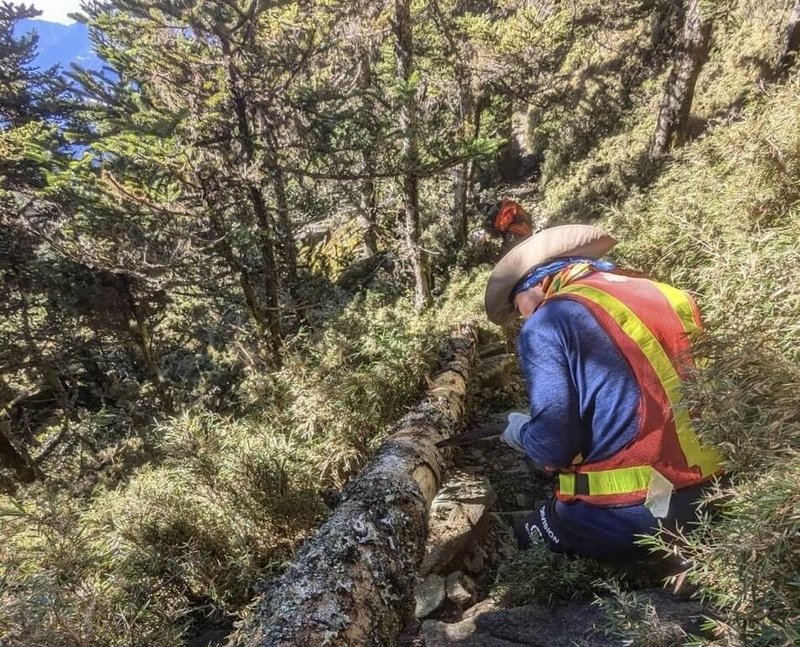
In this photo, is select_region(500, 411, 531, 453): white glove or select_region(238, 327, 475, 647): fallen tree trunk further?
select_region(500, 411, 531, 453): white glove

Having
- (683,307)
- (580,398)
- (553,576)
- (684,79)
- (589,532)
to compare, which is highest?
(684,79)

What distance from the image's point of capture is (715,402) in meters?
1.95

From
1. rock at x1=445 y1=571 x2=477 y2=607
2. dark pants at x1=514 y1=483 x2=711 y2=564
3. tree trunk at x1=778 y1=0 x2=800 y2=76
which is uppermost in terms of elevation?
tree trunk at x1=778 y1=0 x2=800 y2=76

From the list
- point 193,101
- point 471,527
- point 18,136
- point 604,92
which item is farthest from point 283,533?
point 604,92

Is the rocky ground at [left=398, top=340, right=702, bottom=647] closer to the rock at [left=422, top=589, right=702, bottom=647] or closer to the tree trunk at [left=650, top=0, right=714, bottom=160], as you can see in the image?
the rock at [left=422, top=589, right=702, bottom=647]

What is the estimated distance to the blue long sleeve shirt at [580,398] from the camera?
2.33 meters

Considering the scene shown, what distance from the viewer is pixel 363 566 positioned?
249 cm

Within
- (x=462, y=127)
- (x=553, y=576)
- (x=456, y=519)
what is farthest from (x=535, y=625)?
(x=462, y=127)

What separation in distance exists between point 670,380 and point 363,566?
1916 mm

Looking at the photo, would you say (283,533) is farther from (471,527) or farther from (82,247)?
(82,247)

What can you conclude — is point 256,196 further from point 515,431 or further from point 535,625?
point 535,625

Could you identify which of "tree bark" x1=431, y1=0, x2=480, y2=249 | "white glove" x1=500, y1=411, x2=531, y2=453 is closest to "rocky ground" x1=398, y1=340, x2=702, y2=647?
"white glove" x1=500, y1=411, x2=531, y2=453

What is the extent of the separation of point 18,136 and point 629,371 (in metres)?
9.08

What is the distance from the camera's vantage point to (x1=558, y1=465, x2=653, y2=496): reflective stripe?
7.60 ft
